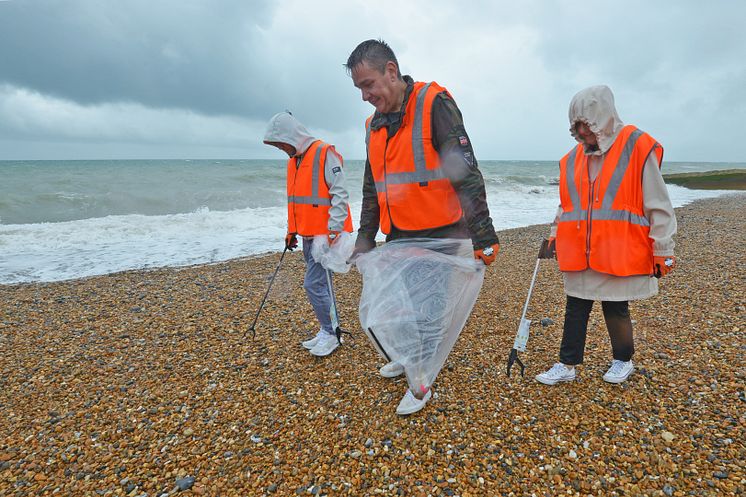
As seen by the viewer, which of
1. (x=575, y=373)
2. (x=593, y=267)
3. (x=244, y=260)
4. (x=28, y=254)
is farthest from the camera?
(x=28, y=254)

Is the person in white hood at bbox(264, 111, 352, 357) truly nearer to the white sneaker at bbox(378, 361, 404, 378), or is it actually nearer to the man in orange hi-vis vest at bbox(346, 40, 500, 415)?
the white sneaker at bbox(378, 361, 404, 378)

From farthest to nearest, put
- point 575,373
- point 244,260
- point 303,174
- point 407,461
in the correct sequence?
1. point 244,260
2. point 303,174
3. point 575,373
4. point 407,461

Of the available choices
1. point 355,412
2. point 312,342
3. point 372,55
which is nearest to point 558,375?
point 355,412

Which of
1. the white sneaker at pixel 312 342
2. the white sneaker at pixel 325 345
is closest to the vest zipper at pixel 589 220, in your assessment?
the white sneaker at pixel 325 345

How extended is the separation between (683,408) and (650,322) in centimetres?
174

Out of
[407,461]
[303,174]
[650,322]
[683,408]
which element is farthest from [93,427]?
[650,322]

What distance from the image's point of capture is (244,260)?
336 inches

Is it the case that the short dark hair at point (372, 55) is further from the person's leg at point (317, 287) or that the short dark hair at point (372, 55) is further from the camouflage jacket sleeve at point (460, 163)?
the person's leg at point (317, 287)

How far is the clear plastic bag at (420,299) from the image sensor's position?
240cm

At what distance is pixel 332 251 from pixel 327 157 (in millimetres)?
822

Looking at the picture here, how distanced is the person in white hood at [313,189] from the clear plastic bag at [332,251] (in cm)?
5

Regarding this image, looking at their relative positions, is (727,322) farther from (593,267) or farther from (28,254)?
(28,254)

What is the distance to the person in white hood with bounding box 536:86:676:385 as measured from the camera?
2334 millimetres

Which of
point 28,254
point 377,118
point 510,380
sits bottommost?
point 28,254
